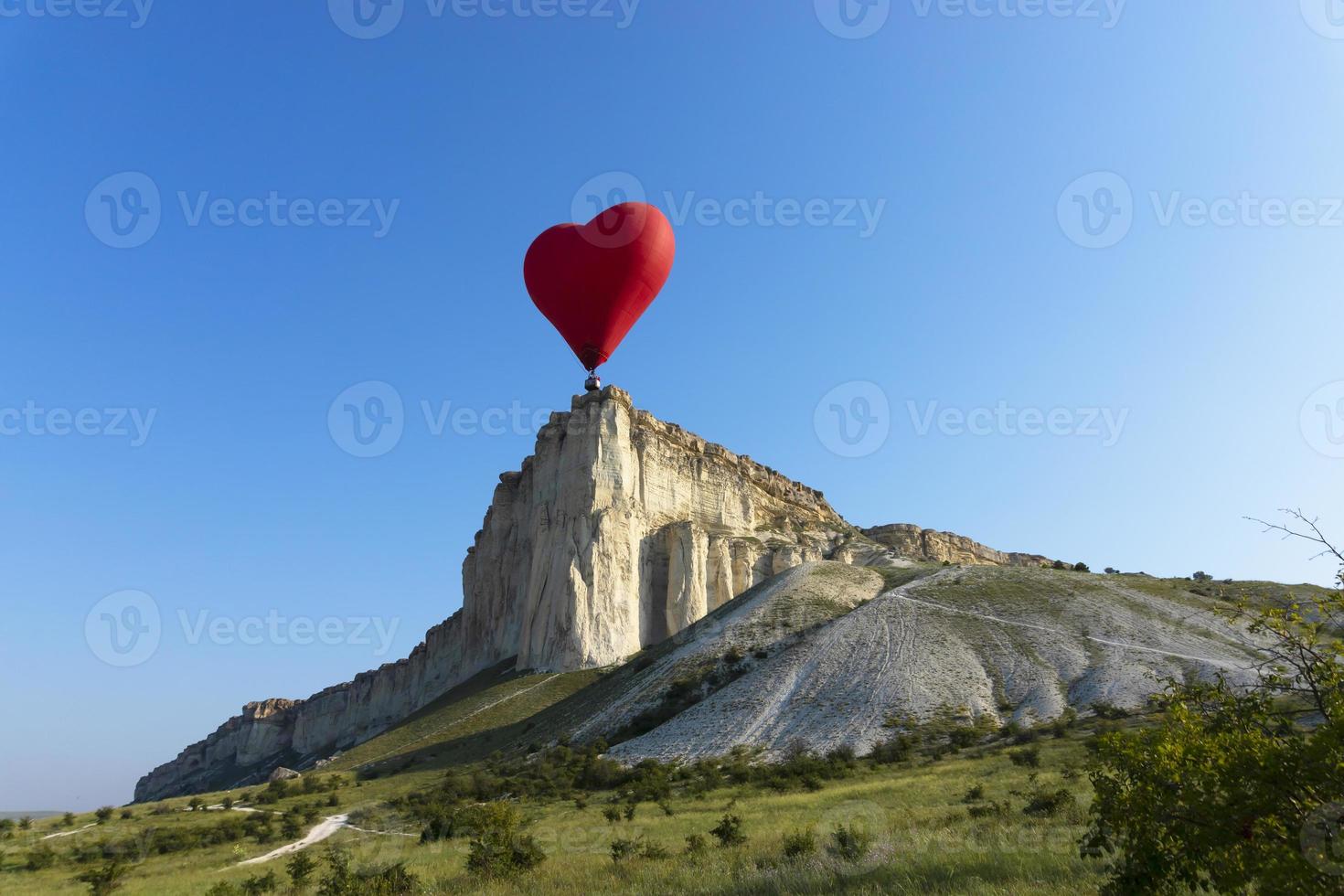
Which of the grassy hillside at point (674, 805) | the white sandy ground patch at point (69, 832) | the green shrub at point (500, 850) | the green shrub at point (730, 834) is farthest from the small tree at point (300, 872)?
the white sandy ground patch at point (69, 832)

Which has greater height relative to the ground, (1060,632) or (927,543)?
(927,543)

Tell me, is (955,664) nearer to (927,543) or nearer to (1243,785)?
(1243,785)

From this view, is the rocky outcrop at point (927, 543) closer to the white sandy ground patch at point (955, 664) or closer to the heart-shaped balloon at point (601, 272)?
the white sandy ground patch at point (955, 664)

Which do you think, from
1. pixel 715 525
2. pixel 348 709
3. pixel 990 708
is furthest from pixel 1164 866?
pixel 348 709

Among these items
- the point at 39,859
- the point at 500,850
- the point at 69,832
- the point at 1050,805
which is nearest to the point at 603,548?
the point at 69,832

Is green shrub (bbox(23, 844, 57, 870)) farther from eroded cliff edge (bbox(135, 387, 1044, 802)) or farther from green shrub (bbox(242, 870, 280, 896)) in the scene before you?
eroded cliff edge (bbox(135, 387, 1044, 802))

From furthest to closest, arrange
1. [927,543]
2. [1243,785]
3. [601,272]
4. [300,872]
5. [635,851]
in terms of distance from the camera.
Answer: [927,543], [601,272], [300,872], [635,851], [1243,785]
